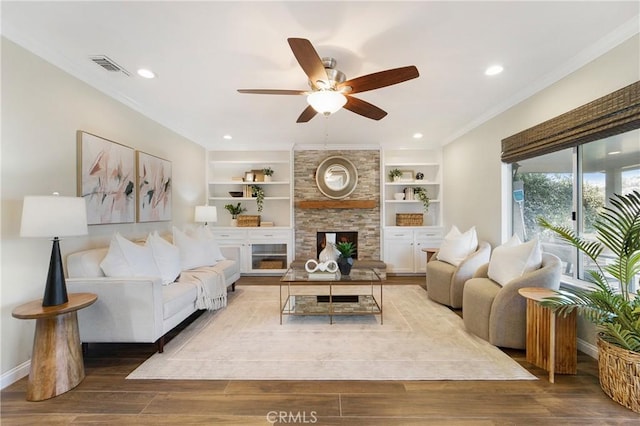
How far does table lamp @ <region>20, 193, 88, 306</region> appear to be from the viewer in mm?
1742

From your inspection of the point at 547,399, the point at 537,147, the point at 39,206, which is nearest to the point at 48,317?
the point at 39,206

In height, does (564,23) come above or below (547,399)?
above

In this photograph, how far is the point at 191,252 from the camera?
3.45 m

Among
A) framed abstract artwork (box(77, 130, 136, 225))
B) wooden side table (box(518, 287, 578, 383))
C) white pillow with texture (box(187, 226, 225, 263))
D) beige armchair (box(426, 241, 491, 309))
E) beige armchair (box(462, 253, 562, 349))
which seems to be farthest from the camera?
white pillow with texture (box(187, 226, 225, 263))

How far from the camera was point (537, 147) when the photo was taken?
2.79 metres

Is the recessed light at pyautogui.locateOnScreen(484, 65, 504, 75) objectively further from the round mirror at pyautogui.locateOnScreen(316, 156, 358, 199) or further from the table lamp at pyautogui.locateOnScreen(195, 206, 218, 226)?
the table lamp at pyautogui.locateOnScreen(195, 206, 218, 226)

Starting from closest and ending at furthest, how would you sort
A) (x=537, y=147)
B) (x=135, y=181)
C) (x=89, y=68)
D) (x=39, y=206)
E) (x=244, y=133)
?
(x=39, y=206), (x=89, y=68), (x=537, y=147), (x=135, y=181), (x=244, y=133)

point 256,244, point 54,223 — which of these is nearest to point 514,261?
point 54,223

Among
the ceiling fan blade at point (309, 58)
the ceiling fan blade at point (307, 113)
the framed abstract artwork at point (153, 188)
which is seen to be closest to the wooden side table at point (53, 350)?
the framed abstract artwork at point (153, 188)

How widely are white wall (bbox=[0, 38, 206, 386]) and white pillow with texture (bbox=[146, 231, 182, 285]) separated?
50 centimetres

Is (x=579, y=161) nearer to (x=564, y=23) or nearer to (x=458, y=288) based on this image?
(x=564, y=23)

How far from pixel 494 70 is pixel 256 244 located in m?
4.32

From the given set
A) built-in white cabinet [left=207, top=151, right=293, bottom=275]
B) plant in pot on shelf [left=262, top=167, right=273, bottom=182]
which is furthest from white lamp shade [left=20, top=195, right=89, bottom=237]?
plant in pot on shelf [left=262, top=167, right=273, bottom=182]

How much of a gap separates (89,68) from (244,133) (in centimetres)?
221
